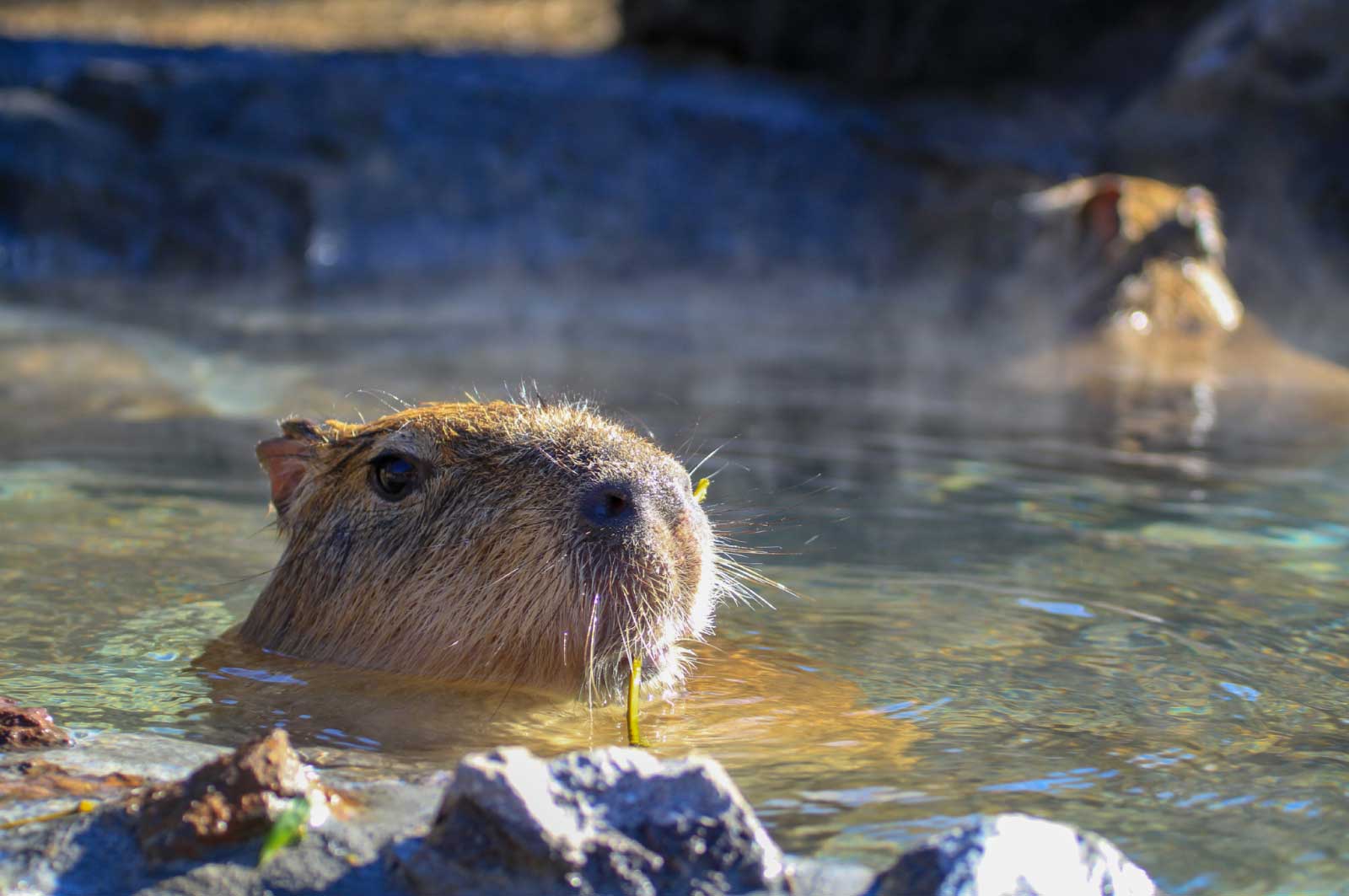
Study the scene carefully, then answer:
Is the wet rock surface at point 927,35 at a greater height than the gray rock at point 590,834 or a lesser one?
greater

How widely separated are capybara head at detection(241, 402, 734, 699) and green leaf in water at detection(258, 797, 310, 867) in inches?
37.2

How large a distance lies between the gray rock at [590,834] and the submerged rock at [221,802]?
252 mm

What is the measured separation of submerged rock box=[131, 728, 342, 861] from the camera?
219cm

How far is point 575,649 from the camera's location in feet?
10.5

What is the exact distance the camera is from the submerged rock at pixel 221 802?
2.19 m

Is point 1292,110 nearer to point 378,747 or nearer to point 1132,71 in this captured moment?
point 1132,71

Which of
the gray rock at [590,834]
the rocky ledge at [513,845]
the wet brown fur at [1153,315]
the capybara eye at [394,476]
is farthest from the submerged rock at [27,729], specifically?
the wet brown fur at [1153,315]

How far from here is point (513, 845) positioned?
6.89 feet

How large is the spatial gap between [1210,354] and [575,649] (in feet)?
22.2

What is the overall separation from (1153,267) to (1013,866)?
7.85 m

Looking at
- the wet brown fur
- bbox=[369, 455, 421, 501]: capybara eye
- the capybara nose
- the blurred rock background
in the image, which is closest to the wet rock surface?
the blurred rock background

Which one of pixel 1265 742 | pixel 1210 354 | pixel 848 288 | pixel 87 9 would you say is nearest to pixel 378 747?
pixel 1265 742

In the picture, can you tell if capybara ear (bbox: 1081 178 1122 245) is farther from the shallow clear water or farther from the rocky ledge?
the rocky ledge

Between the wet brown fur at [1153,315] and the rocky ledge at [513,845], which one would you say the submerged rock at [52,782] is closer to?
the rocky ledge at [513,845]
